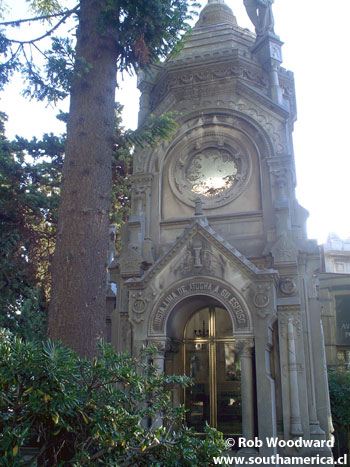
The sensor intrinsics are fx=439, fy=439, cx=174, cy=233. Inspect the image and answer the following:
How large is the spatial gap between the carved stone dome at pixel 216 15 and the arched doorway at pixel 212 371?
12.5 m

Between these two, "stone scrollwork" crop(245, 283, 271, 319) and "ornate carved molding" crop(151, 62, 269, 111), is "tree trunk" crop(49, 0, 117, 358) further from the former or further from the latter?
"ornate carved molding" crop(151, 62, 269, 111)

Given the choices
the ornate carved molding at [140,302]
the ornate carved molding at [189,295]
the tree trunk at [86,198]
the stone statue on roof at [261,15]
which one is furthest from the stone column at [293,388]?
the stone statue on roof at [261,15]

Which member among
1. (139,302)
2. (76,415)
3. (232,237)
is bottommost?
(76,415)

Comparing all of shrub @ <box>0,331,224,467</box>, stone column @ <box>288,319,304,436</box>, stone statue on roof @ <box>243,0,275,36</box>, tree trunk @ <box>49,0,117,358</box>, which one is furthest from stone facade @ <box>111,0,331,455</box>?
shrub @ <box>0,331,224,467</box>

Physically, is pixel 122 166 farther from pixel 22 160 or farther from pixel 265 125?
pixel 265 125

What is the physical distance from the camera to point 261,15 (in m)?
17.5

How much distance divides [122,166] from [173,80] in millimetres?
5813

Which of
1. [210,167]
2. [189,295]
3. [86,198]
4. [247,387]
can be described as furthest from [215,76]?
[247,387]

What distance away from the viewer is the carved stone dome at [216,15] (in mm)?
18828

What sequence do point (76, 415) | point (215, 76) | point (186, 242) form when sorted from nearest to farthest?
1. point (76, 415)
2. point (186, 242)
3. point (215, 76)

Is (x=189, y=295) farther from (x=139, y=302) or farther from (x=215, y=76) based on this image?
(x=215, y=76)

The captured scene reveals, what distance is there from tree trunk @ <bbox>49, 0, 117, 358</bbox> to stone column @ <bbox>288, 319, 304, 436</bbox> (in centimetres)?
648

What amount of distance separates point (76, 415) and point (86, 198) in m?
4.09

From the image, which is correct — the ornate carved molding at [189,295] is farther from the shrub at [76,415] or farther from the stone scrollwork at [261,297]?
the shrub at [76,415]
